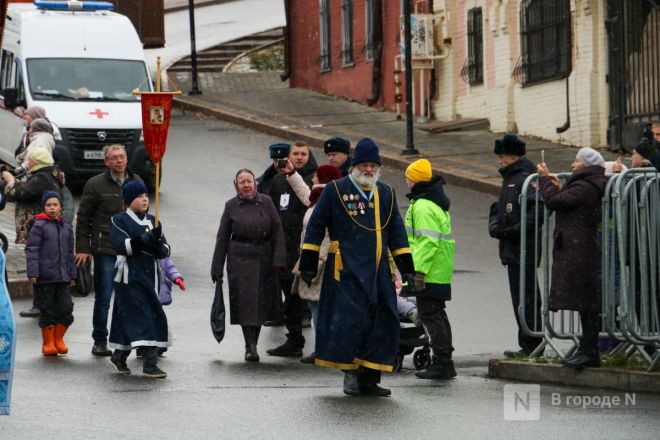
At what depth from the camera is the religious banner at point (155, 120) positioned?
14.7 m

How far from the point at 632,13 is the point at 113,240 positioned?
16125mm

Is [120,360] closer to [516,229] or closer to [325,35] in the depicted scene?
[516,229]

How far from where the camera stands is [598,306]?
41.8 ft

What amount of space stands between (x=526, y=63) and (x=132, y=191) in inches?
710

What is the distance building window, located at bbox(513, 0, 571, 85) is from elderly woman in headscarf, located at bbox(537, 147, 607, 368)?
16.8 metres

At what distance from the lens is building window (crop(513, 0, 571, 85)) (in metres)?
29.5

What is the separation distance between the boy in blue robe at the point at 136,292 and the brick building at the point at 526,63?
1518 cm

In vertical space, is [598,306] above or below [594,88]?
below

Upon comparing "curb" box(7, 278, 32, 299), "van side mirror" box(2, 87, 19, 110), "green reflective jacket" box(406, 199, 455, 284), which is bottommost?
"curb" box(7, 278, 32, 299)

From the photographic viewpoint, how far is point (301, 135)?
32281mm

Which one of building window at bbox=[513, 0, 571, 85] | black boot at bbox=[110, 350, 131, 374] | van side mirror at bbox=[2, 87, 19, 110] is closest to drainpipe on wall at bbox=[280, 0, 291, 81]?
building window at bbox=[513, 0, 571, 85]

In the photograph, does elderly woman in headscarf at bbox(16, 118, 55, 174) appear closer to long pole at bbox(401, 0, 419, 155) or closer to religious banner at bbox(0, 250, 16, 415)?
religious banner at bbox(0, 250, 16, 415)

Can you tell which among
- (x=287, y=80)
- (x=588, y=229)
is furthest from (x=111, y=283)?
(x=287, y=80)

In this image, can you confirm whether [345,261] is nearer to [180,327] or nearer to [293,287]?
[293,287]
